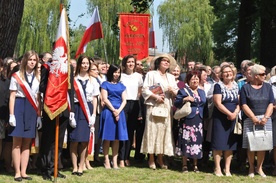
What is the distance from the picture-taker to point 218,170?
→ 8469 mm

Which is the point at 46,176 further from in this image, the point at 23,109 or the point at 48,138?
the point at 23,109

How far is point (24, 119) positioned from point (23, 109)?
16 centimetres

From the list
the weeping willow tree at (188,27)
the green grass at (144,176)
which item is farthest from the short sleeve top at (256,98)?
the weeping willow tree at (188,27)

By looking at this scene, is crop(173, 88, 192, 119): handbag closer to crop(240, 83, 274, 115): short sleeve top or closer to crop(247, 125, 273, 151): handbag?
crop(240, 83, 274, 115): short sleeve top

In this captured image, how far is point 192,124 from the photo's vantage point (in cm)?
865

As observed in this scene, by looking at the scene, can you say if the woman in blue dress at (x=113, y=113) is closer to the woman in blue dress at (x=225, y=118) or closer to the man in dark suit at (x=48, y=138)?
the man in dark suit at (x=48, y=138)

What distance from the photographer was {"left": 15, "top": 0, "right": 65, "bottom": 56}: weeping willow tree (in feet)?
104

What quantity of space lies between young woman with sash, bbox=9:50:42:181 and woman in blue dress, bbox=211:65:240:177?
10.3ft

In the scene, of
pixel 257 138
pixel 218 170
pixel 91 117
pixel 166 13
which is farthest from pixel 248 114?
pixel 166 13

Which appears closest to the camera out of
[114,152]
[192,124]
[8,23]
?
[192,124]

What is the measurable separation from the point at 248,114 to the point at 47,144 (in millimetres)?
3477

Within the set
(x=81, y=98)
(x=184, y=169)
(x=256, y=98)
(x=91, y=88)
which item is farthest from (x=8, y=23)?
(x=256, y=98)

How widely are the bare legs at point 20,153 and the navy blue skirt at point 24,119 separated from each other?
0.15 metres

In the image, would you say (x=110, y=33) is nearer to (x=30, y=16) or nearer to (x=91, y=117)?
(x=30, y=16)
